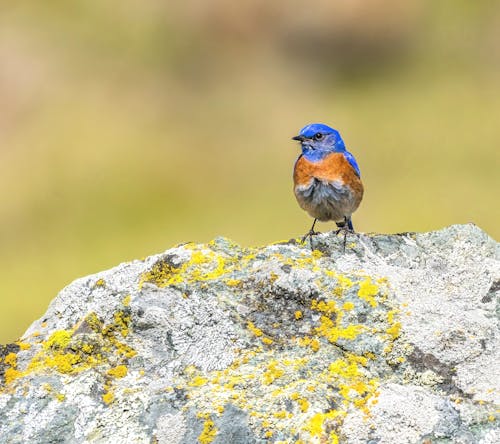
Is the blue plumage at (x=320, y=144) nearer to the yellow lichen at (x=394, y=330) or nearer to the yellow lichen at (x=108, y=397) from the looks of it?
the yellow lichen at (x=394, y=330)

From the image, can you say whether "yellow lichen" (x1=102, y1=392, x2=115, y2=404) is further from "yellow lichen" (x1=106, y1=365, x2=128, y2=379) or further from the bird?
the bird

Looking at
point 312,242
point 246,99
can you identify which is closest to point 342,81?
point 246,99

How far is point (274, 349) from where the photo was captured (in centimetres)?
548

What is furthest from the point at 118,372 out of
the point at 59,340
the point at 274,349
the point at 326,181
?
the point at 326,181

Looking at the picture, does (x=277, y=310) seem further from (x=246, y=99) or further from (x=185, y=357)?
(x=246, y=99)

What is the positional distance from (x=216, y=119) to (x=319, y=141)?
18.1 metres

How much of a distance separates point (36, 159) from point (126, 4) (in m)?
6.11

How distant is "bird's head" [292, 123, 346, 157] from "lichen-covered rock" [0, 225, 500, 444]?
246cm

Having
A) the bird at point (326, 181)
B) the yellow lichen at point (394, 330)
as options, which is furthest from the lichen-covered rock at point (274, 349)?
the bird at point (326, 181)

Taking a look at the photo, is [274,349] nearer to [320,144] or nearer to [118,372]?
[118,372]

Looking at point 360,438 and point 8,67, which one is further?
point 8,67

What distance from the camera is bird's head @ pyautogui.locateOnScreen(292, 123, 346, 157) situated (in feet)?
28.5

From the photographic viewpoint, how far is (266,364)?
5.36 meters

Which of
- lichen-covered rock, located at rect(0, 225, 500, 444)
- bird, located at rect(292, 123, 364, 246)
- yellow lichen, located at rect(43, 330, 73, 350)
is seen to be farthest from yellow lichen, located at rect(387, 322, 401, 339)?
bird, located at rect(292, 123, 364, 246)
